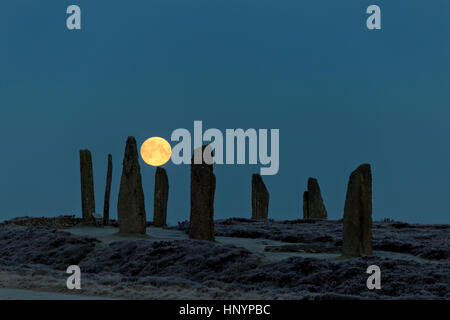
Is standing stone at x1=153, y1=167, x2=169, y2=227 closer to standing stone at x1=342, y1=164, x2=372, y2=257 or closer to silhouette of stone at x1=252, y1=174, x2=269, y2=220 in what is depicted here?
silhouette of stone at x1=252, y1=174, x2=269, y2=220

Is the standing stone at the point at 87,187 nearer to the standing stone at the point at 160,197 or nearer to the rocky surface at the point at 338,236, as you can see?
the standing stone at the point at 160,197

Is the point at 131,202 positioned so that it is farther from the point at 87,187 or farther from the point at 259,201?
the point at 259,201

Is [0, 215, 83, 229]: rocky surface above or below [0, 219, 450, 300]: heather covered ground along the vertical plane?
below

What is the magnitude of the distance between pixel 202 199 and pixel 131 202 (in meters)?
4.00

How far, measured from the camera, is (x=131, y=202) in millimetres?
23906

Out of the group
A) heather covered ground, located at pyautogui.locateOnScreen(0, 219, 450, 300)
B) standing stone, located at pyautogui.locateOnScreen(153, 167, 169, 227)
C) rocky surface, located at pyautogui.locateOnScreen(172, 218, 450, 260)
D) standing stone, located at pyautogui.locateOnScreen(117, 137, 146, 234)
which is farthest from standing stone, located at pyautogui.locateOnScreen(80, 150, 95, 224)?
standing stone, located at pyautogui.locateOnScreen(117, 137, 146, 234)

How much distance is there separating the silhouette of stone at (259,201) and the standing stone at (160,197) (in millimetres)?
9134

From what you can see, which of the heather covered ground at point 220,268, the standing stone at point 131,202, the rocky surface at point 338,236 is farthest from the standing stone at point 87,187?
the standing stone at point 131,202

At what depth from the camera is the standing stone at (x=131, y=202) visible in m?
23.9

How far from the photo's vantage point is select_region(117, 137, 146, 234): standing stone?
78.4 ft

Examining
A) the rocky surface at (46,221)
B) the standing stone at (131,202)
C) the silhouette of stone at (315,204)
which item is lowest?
the rocky surface at (46,221)

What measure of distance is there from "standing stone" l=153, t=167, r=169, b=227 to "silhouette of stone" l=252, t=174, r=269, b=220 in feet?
30.0

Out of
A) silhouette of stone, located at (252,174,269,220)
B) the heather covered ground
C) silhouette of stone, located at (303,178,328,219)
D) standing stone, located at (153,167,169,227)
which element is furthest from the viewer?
silhouette of stone, located at (252,174,269,220)

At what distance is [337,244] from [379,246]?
1768 mm
